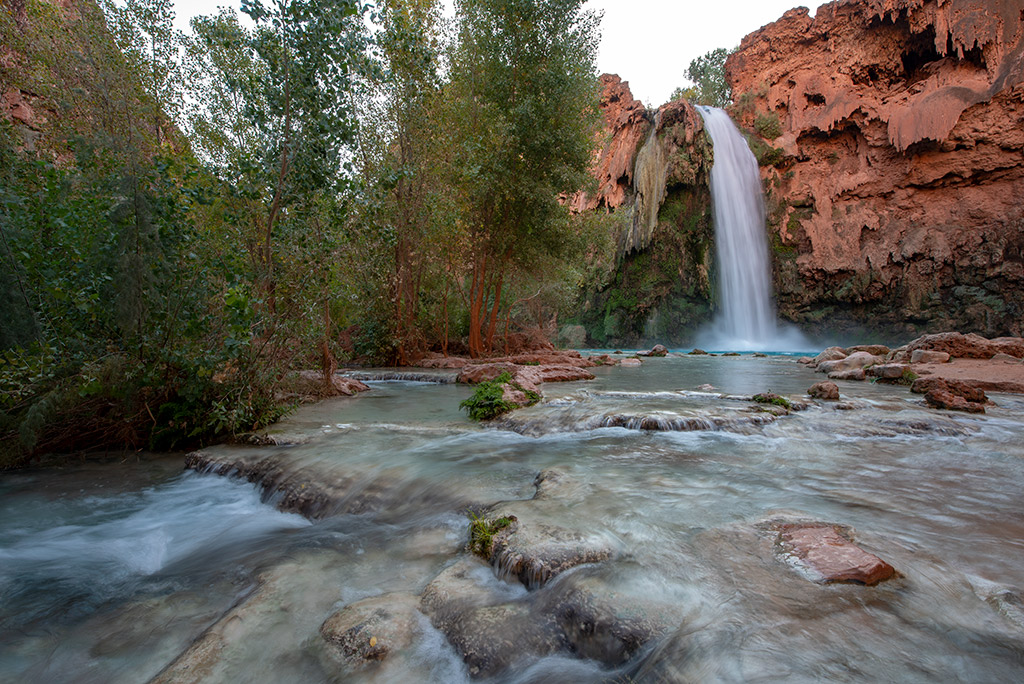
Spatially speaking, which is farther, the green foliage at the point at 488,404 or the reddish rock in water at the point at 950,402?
the green foliage at the point at 488,404

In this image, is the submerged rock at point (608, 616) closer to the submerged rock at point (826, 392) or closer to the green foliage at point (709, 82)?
the submerged rock at point (826, 392)

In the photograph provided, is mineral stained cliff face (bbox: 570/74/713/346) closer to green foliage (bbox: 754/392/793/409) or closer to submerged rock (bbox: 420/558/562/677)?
green foliage (bbox: 754/392/793/409)

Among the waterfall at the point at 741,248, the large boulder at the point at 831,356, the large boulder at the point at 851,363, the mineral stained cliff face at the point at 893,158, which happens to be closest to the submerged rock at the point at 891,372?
the large boulder at the point at 851,363

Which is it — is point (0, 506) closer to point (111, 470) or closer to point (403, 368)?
point (111, 470)

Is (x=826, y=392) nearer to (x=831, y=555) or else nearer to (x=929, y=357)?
(x=831, y=555)

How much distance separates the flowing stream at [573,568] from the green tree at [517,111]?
9.97 m

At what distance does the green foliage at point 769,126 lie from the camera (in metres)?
30.2

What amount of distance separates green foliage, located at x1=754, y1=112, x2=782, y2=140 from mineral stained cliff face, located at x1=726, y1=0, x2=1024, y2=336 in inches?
2.8

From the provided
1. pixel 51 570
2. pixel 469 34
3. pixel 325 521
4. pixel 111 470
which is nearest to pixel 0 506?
pixel 111 470

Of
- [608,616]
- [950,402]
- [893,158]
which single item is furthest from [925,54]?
[608,616]

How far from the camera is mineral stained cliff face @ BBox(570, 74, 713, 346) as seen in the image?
30.5 metres

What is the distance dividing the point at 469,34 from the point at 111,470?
14.2 m

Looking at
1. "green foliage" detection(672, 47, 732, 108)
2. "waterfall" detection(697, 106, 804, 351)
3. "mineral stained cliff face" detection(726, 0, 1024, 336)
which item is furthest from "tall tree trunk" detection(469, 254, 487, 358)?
"green foliage" detection(672, 47, 732, 108)

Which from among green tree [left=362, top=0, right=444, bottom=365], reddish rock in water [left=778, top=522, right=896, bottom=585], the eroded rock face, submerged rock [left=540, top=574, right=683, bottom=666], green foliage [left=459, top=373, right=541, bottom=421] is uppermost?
the eroded rock face
